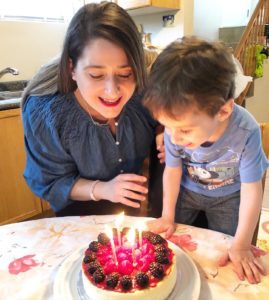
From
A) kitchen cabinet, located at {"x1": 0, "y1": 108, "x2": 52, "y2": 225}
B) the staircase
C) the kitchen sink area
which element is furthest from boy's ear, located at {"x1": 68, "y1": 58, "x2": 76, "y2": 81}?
the staircase

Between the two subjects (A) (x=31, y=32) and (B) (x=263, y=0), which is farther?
(B) (x=263, y=0)

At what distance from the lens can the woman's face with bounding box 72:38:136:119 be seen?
0.96 metres

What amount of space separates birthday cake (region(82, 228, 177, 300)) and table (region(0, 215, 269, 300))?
81 mm

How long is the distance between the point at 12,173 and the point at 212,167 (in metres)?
1.64

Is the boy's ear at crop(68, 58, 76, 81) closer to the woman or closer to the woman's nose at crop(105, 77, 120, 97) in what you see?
the woman

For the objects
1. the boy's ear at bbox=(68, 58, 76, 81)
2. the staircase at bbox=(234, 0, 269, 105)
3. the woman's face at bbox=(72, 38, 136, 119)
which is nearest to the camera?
the woman's face at bbox=(72, 38, 136, 119)

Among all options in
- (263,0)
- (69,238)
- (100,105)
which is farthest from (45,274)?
(263,0)

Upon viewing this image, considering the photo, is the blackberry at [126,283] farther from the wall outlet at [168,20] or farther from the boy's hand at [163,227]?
the wall outlet at [168,20]

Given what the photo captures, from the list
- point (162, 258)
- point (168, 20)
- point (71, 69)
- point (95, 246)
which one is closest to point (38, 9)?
point (168, 20)

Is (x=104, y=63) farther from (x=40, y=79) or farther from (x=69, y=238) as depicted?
(x=69, y=238)

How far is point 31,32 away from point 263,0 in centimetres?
260

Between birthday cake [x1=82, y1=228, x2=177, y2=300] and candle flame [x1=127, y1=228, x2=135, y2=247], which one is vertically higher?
candle flame [x1=127, y1=228, x2=135, y2=247]

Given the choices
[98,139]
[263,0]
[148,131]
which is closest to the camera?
[98,139]

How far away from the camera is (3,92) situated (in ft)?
8.65
